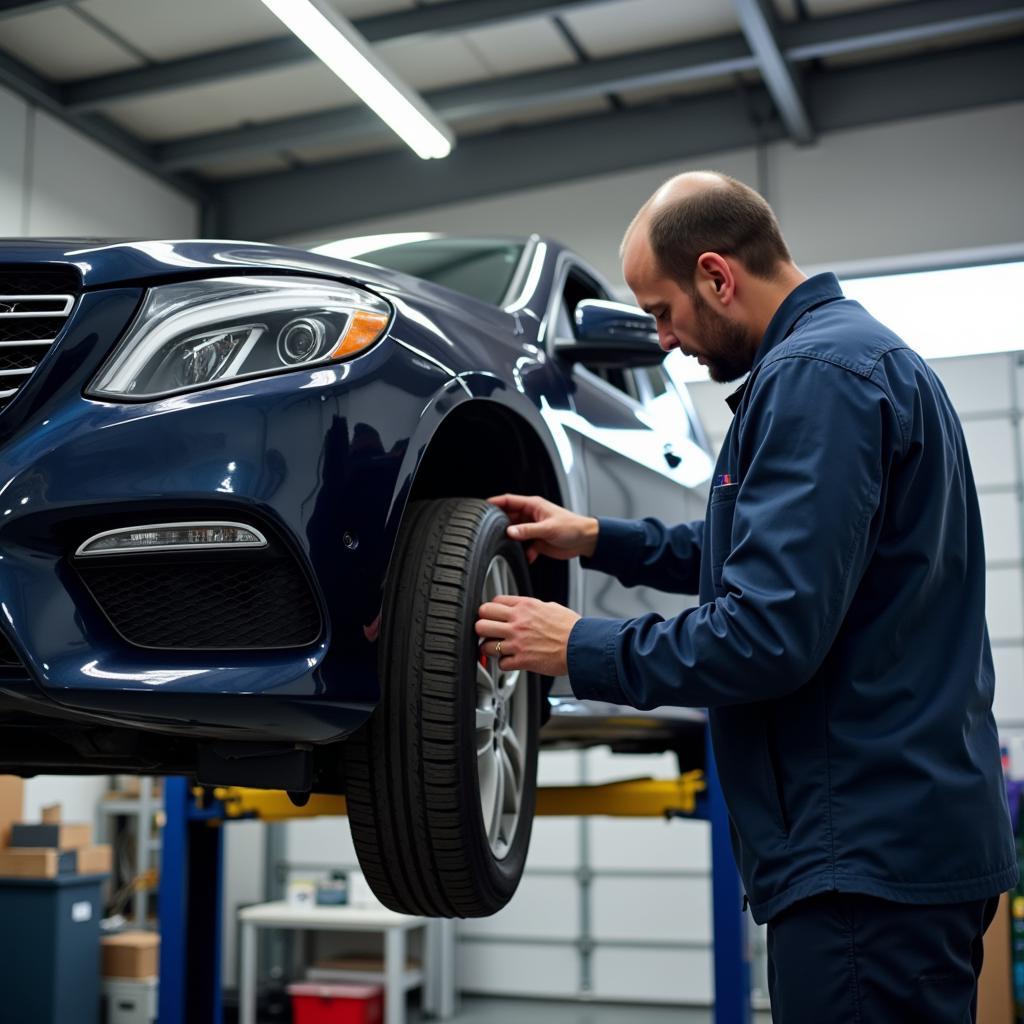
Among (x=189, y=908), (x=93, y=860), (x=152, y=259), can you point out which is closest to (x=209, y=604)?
(x=152, y=259)

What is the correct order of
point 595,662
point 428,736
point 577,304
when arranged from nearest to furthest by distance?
point 595,662 < point 428,736 < point 577,304

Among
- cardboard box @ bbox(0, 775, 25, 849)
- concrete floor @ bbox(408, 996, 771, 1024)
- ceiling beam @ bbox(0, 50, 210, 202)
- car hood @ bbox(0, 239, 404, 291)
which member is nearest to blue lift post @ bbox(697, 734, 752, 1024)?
car hood @ bbox(0, 239, 404, 291)

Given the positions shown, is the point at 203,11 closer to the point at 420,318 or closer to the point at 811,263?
the point at 811,263

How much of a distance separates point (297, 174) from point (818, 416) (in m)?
8.32

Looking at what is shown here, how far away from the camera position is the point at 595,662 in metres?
1.55

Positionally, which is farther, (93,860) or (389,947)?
(389,947)

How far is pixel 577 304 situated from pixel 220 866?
203cm

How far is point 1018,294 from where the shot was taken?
7500 millimetres

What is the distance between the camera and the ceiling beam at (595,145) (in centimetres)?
767

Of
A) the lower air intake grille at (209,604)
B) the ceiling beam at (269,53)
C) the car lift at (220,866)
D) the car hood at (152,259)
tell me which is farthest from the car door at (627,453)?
the ceiling beam at (269,53)

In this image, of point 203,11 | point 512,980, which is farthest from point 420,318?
point 512,980

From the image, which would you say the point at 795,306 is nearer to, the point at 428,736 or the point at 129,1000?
the point at 428,736

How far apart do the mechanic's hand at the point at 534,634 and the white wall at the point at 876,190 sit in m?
6.47

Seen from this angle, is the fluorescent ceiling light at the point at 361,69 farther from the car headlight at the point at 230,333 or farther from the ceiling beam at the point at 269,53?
the car headlight at the point at 230,333
